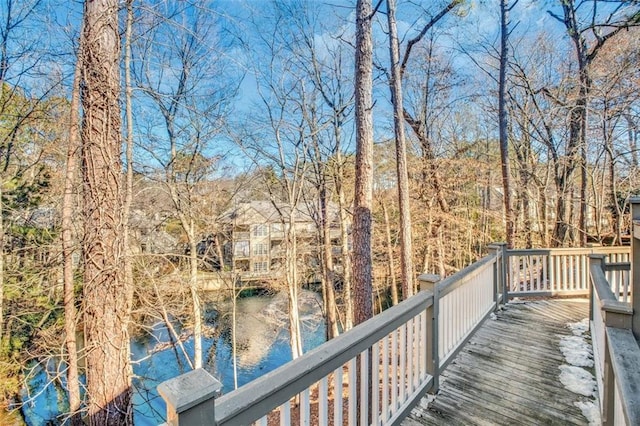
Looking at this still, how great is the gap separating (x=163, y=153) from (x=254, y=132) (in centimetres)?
341

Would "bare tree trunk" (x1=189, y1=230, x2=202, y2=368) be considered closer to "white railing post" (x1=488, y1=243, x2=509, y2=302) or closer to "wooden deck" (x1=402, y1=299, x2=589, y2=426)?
"white railing post" (x1=488, y1=243, x2=509, y2=302)

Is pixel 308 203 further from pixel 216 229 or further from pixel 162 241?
pixel 162 241

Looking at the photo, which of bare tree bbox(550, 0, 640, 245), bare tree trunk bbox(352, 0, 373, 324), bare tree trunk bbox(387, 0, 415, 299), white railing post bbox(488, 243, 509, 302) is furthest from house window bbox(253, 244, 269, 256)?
white railing post bbox(488, 243, 509, 302)

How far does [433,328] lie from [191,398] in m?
2.49

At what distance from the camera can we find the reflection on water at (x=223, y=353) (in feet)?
34.1

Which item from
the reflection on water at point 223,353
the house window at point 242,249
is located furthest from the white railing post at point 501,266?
the house window at point 242,249

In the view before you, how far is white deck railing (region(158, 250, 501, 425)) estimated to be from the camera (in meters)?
1.18

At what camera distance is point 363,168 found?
5.38 metres

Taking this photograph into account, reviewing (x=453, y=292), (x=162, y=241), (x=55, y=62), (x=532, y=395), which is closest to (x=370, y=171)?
(x=453, y=292)

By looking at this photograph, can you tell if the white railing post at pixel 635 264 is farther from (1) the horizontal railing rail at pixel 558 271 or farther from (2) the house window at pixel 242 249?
(2) the house window at pixel 242 249

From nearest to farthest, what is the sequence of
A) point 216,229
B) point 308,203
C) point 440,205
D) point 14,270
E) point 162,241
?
1. point 14,270
2. point 162,241
3. point 216,229
4. point 440,205
5. point 308,203

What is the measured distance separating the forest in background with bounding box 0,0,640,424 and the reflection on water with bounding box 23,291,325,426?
70.4 inches

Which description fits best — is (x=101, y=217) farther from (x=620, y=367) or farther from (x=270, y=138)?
(x=270, y=138)

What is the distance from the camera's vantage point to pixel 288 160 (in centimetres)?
1307
